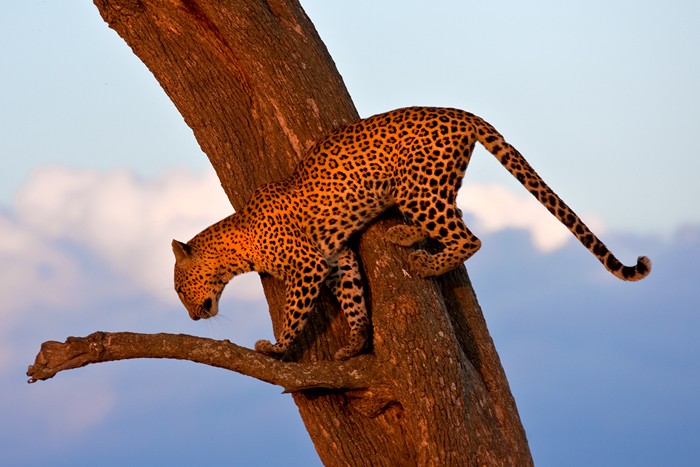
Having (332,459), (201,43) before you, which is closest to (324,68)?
(201,43)

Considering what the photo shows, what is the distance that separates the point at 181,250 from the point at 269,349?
1190 mm

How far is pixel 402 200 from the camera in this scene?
811 cm

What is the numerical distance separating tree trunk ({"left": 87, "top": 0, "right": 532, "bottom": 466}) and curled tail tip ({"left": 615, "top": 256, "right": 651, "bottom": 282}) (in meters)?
1.43

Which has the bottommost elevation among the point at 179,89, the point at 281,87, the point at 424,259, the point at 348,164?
the point at 424,259

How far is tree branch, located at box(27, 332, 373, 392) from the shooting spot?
784 cm

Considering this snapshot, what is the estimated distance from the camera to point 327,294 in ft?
28.5

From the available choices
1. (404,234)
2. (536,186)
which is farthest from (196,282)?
(536,186)

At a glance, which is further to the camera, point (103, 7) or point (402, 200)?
point (103, 7)

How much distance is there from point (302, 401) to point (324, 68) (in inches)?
118

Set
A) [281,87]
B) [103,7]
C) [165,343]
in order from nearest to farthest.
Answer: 1. [165,343]
2. [281,87]
3. [103,7]

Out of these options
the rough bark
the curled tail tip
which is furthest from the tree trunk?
the curled tail tip

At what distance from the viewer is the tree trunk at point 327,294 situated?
8.14 metres

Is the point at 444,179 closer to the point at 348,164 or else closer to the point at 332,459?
the point at 348,164

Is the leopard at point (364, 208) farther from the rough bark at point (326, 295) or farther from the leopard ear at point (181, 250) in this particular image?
the leopard ear at point (181, 250)
